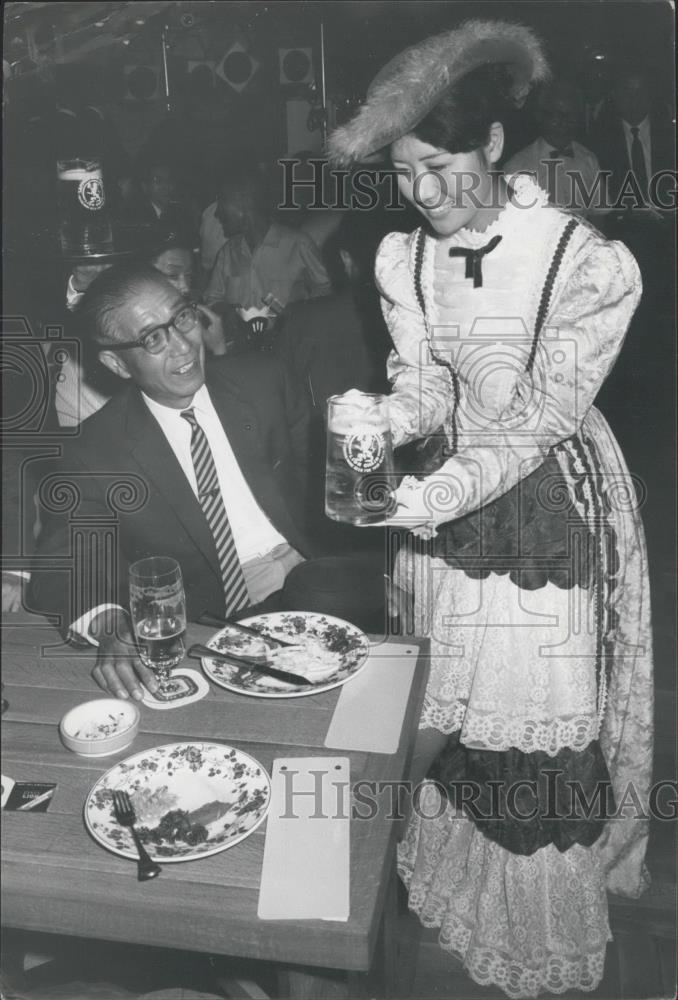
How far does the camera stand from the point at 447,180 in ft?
4.97

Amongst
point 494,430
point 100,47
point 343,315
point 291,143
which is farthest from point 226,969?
point 100,47

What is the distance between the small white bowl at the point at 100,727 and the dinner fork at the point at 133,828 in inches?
4.7

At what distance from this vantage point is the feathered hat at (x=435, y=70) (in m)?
1.43

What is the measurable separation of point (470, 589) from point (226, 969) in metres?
0.90

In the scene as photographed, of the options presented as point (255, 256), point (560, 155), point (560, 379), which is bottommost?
point (560, 379)

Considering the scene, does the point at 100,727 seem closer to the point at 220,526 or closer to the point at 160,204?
the point at 220,526

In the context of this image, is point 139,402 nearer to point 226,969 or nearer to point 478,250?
point 478,250

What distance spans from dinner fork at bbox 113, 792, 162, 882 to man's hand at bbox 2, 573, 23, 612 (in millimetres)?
712

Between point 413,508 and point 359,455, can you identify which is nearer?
point 359,455

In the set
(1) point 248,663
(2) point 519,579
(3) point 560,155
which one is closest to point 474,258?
(3) point 560,155

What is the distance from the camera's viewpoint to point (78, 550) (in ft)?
6.10

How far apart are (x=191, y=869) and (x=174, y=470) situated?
108cm

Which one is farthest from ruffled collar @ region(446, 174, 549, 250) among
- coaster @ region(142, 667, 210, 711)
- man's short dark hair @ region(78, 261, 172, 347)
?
coaster @ region(142, 667, 210, 711)
